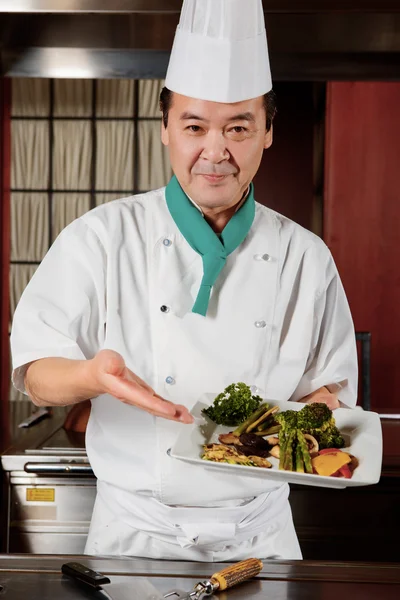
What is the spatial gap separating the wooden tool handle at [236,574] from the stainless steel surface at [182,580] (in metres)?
0.01

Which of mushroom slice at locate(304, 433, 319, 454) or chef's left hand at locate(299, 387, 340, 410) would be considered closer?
mushroom slice at locate(304, 433, 319, 454)

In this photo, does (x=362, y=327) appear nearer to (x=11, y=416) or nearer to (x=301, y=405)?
(x=11, y=416)

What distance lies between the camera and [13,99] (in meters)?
6.29

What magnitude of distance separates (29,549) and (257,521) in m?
1.09

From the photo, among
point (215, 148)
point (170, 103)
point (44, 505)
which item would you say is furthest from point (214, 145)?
point (44, 505)

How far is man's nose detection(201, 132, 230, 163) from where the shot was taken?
151cm

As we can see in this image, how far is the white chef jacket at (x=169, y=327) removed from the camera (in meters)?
1.54

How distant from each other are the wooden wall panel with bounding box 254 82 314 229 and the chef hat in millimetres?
4502

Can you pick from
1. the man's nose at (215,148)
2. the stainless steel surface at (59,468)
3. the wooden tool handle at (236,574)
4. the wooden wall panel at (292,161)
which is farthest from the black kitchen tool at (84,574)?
the wooden wall panel at (292,161)

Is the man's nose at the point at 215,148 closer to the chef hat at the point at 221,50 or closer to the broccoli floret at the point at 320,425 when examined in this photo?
the chef hat at the point at 221,50

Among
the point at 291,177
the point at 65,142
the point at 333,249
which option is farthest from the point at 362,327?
the point at 65,142

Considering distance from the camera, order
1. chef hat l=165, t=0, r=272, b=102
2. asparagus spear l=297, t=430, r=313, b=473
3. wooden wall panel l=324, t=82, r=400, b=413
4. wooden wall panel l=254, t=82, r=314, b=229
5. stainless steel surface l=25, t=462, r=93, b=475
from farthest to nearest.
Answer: wooden wall panel l=254, t=82, r=314, b=229
wooden wall panel l=324, t=82, r=400, b=413
stainless steel surface l=25, t=462, r=93, b=475
chef hat l=165, t=0, r=272, b=102
asparagus spear l=297, t=430, r=313, b=473

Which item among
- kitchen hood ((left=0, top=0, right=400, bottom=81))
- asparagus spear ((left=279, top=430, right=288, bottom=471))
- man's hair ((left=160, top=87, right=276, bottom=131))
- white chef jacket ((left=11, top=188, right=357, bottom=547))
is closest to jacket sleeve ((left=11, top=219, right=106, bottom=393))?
white chef jacket ((left=11, top=188, right=357, bottom=547))

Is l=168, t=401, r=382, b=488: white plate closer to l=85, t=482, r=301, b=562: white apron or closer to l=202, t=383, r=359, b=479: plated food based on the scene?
l=202, t=383, r=359, b=479: plated food
